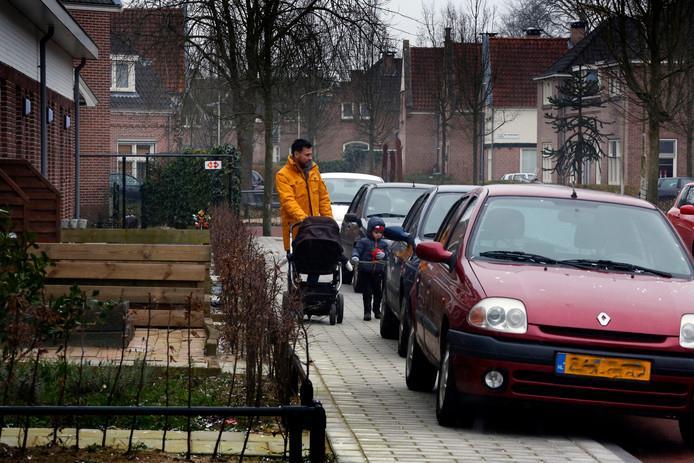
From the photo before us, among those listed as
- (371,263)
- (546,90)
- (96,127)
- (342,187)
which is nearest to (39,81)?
(342,187)

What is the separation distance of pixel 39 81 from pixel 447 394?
18364mm

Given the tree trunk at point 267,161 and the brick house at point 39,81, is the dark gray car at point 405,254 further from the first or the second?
the tree trunk at point 267,161

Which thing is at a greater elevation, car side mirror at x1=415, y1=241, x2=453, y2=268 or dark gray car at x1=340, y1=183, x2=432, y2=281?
dark gray car at x1=340, y1=183, x2=432, y2=281

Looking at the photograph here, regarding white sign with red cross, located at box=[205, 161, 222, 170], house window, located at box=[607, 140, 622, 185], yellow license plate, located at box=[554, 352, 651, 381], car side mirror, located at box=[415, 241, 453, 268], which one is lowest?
yellow license plate, located at box=[554, 352, 651, 381]

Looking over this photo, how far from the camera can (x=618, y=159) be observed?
211 feet

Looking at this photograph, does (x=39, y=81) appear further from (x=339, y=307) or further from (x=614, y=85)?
(x=614, y=85)

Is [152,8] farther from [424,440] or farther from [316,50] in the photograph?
[424,440]

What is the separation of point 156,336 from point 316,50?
81.9 feet

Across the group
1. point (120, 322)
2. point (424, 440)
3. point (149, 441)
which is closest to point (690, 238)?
point (120, 322)

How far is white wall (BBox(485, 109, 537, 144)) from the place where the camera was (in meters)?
85.8

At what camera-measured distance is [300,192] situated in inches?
601

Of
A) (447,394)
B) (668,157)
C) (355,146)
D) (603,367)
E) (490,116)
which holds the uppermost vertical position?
(490,116)

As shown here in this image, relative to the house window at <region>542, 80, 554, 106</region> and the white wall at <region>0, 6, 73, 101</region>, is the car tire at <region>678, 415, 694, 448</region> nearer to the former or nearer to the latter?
the white wall at <region>0, 6, 73, 101</region>

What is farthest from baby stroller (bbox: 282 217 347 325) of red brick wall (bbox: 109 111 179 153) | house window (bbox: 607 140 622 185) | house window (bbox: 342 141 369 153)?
house window (bbox: 342 141 369 153)
